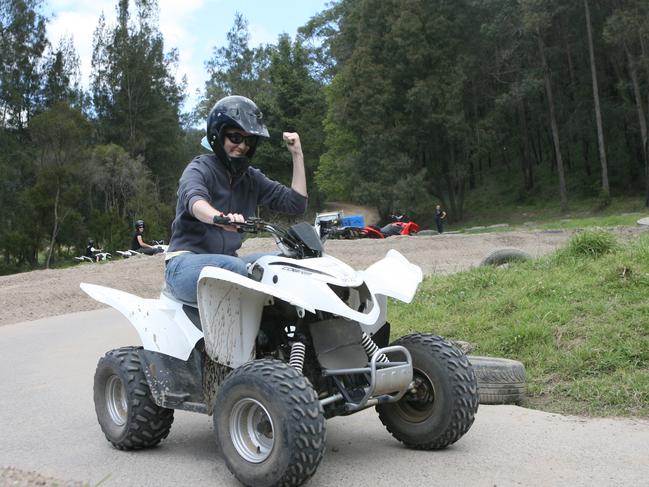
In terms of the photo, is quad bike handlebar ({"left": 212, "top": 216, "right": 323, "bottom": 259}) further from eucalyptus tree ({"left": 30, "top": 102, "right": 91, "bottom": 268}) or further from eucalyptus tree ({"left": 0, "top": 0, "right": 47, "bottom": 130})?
eucalyptus tree ({"left": 0, "top": 0, "right": 47, "bottom": 130})

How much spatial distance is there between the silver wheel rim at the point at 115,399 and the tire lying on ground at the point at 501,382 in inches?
113

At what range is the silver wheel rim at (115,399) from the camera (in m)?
5.36

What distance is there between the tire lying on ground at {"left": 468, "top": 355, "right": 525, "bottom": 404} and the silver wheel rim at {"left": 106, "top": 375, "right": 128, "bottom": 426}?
2865mm

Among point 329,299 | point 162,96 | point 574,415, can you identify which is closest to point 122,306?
point 329,299

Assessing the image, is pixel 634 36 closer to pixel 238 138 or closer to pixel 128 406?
pixel 238 138

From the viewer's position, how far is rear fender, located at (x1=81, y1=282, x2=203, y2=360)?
4961 mm

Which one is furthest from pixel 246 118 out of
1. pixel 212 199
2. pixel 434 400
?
pixel 434 400

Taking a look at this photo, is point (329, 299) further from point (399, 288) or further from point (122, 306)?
point (122, 306)

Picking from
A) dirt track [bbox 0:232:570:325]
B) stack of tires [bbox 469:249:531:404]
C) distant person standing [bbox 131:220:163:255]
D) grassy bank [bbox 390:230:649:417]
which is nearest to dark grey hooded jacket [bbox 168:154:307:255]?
stack of tires [bbox 469:249:531:404]

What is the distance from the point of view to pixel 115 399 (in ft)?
17.8

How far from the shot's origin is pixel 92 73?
212ft

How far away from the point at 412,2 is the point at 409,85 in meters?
5.35

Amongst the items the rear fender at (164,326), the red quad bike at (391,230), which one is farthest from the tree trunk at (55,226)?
the rear fender at (164,326)

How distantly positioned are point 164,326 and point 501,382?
113 inches
